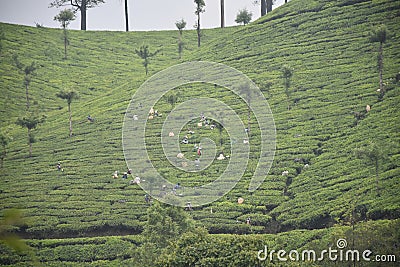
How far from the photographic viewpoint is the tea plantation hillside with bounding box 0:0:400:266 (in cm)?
3344

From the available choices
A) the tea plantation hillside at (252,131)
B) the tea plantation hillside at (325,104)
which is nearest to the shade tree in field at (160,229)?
the tea plantation hillside at (252,131)

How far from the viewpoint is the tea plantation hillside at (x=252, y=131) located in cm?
3344

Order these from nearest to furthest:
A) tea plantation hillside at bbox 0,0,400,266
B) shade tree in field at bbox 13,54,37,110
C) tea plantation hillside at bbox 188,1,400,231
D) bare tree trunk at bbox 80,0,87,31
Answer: tea plantation hillside at bbox 188,1,400,231, tea plantation hillside at bbox 0,0,400,266, shade tree in field at bbox 13,54,37,110, bare tree trunk at bbox 80,0,87,31

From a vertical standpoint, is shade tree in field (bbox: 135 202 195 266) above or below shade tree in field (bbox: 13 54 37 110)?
below

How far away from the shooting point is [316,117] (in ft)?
155

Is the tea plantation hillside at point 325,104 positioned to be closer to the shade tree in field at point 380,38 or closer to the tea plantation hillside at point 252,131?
the tea plantation hillside at point 252,131

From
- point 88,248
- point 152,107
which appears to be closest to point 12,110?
point 152,107

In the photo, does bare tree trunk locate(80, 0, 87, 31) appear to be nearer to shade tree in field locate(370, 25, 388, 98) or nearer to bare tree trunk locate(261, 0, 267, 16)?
bare tree trunk locate(261, 0, 267, 16)

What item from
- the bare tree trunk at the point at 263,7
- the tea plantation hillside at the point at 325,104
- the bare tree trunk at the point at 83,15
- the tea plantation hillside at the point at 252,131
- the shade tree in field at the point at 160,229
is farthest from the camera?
the bare tree trunk at the point at 83,15

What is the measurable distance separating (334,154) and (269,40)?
2990 cm

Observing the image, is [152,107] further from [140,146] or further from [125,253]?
[125,253]

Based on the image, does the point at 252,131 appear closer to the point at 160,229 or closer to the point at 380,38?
the point at 380,38

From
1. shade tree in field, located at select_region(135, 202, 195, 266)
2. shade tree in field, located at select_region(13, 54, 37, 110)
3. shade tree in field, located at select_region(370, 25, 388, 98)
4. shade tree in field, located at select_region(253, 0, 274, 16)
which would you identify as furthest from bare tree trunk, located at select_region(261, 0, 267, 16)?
shade tree in field, located at select_region(135, 202, 195, 266)

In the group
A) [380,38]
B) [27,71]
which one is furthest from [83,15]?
[380,38]
